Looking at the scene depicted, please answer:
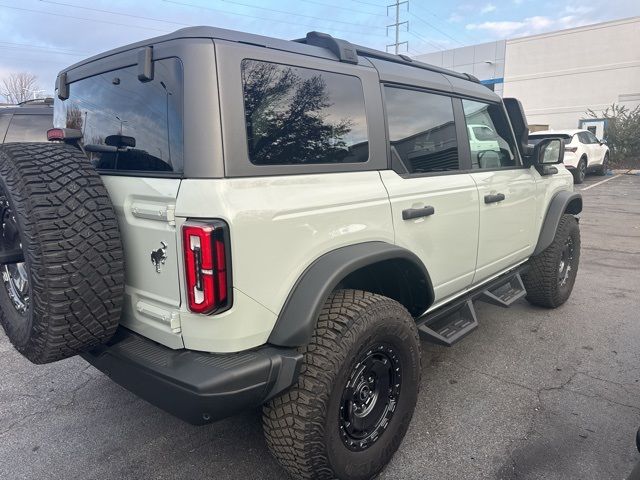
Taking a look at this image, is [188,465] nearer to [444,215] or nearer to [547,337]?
[444,215]

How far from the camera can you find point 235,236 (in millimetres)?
1696

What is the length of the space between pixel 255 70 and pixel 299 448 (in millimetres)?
1579

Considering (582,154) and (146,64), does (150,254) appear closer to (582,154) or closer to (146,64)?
(146,64)

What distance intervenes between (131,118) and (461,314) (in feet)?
8.00

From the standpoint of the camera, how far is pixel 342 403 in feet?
6.98

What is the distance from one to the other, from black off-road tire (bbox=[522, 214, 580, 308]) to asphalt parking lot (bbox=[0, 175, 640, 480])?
1.29 ft

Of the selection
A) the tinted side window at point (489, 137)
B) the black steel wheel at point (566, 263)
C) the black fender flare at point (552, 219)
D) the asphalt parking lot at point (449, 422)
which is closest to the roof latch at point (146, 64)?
the asphalt parking lot at point (449, 422)

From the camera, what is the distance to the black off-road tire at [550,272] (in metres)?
4.22

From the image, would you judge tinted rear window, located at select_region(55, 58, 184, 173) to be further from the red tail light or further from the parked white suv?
the parked white suv

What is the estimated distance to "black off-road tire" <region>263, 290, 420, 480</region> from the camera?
6.27 feet

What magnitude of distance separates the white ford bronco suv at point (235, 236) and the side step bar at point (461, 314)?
0.40 metres

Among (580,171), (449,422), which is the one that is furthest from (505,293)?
(580,171)

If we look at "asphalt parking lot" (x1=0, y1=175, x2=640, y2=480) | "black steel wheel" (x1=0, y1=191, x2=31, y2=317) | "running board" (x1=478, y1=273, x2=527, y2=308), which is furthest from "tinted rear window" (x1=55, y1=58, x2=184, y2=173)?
"running board" (x1=478, y1=273, x2=527, y2=308)

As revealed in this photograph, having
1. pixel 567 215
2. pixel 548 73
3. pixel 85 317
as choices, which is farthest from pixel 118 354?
pixel 548 73
